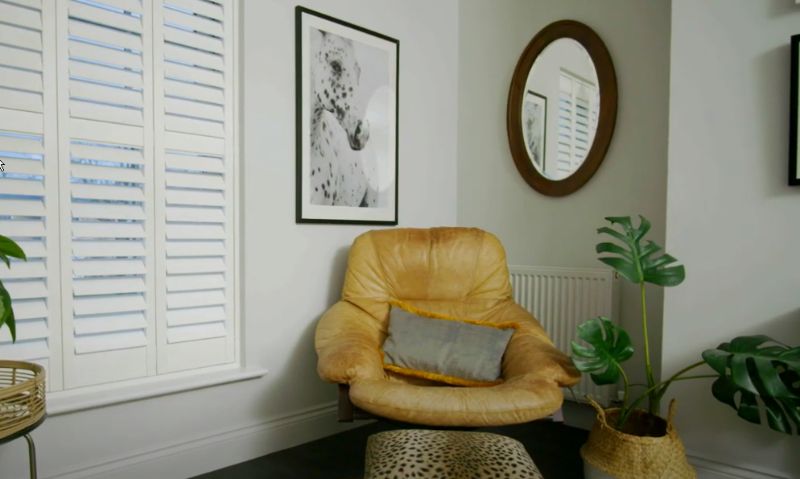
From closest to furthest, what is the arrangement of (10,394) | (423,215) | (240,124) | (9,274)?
1. (10,394)
2. (9,274)
3. (240,124)
4. (423,215)

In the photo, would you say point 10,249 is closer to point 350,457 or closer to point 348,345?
point 348,345

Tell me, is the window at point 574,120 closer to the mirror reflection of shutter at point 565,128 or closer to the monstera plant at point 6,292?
the mirror reflection of shutter at point 565,128

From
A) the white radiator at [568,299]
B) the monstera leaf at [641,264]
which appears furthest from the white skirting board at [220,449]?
the monstera leaf at [641,264]

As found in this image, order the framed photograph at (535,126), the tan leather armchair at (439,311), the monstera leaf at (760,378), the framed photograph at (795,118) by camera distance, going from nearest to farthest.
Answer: the monstera leaf at (760,378)
the tan leather armchair at (439,311)
the framed photograph at (795,118)
the framed photograph at (535,126)

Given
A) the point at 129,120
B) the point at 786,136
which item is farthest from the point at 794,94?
the point at 129,120

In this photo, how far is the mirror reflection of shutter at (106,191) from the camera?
1.90 m

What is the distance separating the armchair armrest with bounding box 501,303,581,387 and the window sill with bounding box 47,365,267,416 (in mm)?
1125

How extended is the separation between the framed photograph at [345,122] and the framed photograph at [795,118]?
1.81m

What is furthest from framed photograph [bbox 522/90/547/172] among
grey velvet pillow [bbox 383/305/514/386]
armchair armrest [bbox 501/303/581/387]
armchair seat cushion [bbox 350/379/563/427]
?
armchair seat cushion [bbox 350/379/563/427]

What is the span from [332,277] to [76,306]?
3.74ft

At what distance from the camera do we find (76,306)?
1918mm

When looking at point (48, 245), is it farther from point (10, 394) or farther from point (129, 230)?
point (10, 394)

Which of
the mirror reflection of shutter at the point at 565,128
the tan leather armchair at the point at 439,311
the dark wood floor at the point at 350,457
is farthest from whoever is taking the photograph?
the mirror reflection of shutter at the point at 565,128

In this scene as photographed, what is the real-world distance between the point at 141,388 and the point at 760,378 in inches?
85.8
